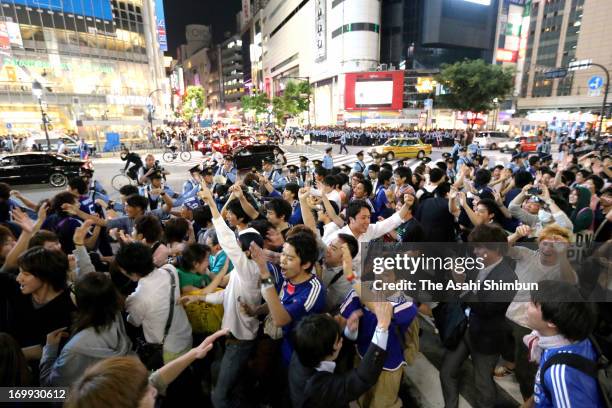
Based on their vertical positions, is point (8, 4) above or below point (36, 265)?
above

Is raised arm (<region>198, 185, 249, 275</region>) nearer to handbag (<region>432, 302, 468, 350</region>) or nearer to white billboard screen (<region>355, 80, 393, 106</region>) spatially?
handbag (<region>432, 302, 468, 350</region>)

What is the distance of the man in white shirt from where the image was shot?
241 centimetres

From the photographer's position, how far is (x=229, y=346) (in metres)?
2.54

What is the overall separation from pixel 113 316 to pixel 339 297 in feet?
5.84

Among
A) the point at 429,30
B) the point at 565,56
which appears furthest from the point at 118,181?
the point at 565,56

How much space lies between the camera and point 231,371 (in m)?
2.50

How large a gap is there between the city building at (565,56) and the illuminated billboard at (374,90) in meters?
22.4

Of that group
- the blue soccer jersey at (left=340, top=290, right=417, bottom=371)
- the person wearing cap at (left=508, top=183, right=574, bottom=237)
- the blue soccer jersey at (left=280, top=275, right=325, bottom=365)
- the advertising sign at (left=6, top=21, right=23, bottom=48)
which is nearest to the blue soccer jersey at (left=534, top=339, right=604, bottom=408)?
the blue soccer jersey at (left=340, top=290, right=417, bottom=371)

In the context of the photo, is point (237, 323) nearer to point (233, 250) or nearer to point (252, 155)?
point (233, 250)

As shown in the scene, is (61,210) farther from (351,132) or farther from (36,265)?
(351,132)

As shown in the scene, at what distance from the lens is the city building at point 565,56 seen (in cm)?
5334

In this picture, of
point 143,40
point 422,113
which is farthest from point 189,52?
point 422,113

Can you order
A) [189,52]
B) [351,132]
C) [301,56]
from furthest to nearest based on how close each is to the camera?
[189,52], [301,56], [351,132]

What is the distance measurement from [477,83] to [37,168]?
125 feet
